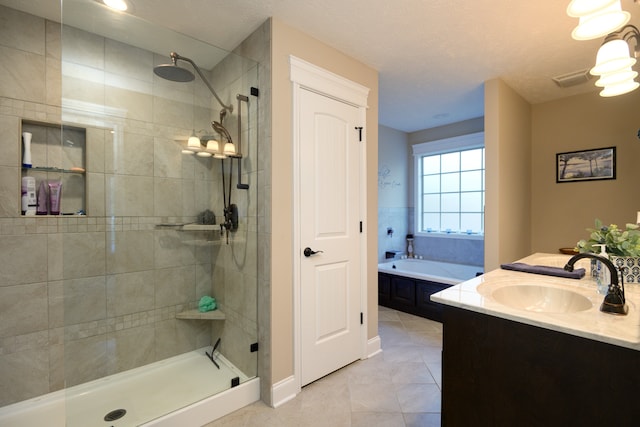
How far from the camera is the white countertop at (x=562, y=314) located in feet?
3.13

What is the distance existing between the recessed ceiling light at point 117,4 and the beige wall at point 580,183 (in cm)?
428

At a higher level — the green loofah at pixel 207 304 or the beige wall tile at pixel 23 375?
the green loofah at pixel 207 304

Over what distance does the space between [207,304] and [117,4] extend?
224cm

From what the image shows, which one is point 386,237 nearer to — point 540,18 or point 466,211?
point 466,211

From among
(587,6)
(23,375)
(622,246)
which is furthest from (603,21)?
(23,375)

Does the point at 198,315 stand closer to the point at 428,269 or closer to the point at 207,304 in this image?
the point at 207,304

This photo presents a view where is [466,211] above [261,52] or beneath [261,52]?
beneath

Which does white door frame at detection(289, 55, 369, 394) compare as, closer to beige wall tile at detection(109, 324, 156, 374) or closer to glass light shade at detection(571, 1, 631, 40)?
beige wall tile at detection(109, 324, 156, 374)

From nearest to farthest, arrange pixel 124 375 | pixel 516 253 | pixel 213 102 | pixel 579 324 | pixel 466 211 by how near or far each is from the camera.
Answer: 1. pixel 579 324
2. pixel 124 375
3. pixel 213 102
4. pixel 516 253
5. pixel 466 211

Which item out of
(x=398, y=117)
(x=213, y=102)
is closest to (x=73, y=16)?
(x=213, y=102)

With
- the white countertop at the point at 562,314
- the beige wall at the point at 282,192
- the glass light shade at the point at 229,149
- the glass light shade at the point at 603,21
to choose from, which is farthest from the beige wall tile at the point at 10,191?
the glass light shade at the point at 603,21

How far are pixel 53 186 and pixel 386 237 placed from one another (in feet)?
12.7

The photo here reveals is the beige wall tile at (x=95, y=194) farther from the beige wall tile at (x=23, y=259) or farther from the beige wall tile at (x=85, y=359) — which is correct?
the beige wall tile at (x=85, y=359)

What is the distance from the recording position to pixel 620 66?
1.33 meters
